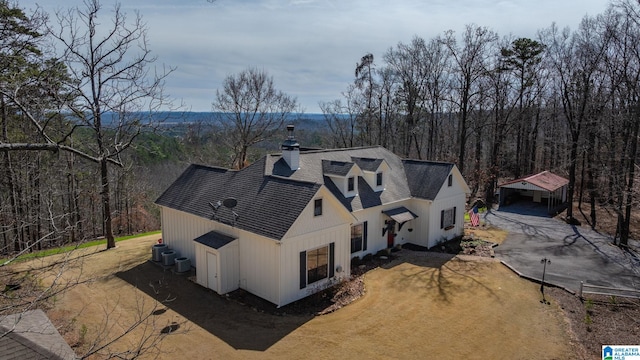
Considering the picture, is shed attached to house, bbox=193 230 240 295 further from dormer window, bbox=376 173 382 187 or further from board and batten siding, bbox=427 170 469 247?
board and batten siding, bbox=427 170 469 247

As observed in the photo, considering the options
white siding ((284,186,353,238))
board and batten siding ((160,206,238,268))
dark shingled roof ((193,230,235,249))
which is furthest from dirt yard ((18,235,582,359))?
white siding ((284,186,353,238))

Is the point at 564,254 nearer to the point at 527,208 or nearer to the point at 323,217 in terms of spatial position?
the point at 527,208

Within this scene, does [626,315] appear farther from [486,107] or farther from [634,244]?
[486,107]

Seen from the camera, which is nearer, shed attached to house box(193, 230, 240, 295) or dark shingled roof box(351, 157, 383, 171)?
shed attached to house box(193, 230, 240, 295)

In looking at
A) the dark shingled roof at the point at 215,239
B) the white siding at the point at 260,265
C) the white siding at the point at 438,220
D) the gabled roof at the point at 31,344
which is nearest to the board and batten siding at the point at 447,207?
the white siding at the point at 438,220

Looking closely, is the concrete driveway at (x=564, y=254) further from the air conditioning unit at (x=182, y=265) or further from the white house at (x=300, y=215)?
the air conditioning unit at (x=182, y=265)

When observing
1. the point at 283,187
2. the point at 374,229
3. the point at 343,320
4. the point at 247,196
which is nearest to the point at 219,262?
the point at 247,196

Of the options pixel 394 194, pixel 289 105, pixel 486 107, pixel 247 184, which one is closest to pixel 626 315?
pixel 394 194
